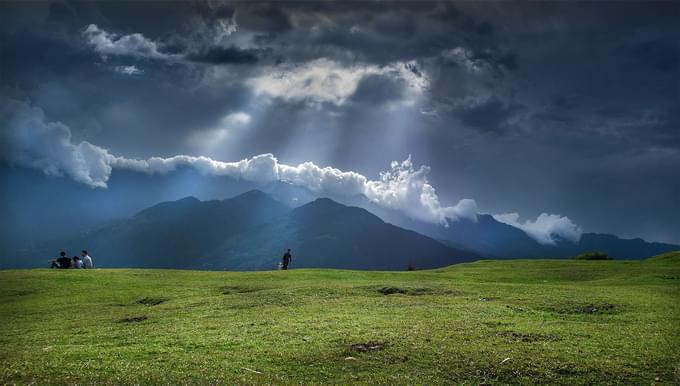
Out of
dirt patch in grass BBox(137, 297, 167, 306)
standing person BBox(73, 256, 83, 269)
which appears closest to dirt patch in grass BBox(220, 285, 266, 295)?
dirt patch in grass BBox(137, 297, 167, 306)

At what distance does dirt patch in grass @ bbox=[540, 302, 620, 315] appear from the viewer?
1380 inches

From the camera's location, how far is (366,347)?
81.4 ft

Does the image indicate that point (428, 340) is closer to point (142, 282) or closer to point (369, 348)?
point (369, 348)

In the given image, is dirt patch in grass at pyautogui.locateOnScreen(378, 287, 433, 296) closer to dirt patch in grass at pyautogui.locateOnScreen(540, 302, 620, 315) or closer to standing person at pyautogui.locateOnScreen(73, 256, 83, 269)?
dirt patch in grass at pyautogui.locateOnScreen(540, 302, 620, 315)

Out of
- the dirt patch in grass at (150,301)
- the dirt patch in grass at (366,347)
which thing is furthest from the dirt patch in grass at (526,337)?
the dirt patch in grass at (150,301)

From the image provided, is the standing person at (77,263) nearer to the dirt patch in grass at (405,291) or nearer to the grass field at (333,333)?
the grass field at (333,333)

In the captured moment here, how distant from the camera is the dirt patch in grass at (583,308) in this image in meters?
35.1

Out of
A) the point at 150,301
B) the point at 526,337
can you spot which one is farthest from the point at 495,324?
the point at 150,301

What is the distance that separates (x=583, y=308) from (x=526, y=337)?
445 inches

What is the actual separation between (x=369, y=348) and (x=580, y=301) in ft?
69.5

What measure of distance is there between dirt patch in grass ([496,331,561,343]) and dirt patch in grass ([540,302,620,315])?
8.75 meters

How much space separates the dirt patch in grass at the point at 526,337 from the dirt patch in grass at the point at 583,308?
8750 mm

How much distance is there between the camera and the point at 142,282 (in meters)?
53.9

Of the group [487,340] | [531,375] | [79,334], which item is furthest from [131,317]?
[531,375]
